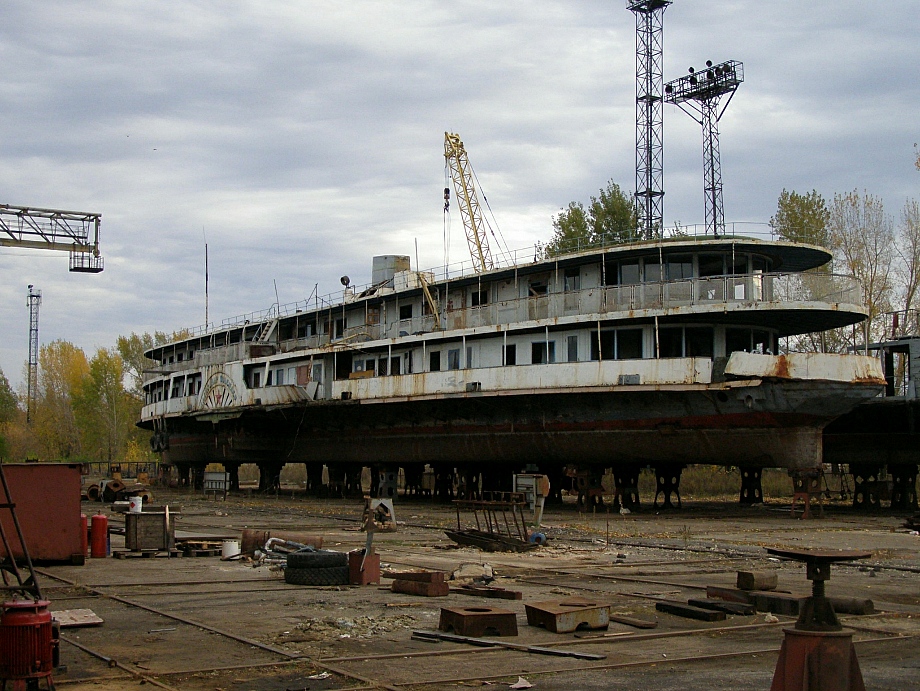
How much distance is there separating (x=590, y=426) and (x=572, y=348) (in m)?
2.56

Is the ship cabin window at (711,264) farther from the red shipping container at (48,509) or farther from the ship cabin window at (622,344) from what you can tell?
the red shipping container at (48,509)

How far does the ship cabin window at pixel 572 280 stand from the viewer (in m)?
32.3

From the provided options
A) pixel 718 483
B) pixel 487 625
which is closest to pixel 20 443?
pixel 718 483

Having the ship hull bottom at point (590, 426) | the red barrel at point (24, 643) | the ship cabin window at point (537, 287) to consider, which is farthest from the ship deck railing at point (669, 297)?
the red barrel at point (24, 643)

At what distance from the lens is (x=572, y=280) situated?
32562 millimetres

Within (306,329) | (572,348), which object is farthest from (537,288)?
(306,329)

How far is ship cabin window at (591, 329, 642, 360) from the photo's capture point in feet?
98.0

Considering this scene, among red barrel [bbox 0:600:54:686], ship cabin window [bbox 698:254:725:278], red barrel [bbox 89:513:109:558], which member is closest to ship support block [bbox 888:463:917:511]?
ship cabin window [bbox 698:254:725:278]

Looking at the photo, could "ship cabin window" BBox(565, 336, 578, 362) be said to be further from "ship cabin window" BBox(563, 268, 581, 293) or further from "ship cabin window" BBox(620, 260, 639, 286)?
"ship cabin window" BBox(620, 260, 639, 286)

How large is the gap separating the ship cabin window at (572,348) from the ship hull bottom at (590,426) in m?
1.34

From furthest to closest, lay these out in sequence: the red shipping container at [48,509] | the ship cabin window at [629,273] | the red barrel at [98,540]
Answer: the ship cabin window at [629,273]
the red barrel at [98,540]
the red shipping container at [48,509]

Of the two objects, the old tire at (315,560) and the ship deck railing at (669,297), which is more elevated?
the ship deck railing at (669,297)

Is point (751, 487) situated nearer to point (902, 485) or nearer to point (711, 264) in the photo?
point (902, 485)

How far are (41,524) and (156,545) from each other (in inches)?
87.7
